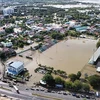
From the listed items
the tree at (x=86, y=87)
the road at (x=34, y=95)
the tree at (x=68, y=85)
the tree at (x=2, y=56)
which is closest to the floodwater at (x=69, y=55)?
the tree at (x=68, y=85)

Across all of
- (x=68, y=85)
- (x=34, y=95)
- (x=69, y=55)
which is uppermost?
(x=68, y=85)

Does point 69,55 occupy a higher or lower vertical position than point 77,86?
lower

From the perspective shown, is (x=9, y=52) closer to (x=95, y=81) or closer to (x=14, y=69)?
(x=14, y=69)

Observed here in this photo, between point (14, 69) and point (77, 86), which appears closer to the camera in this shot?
point (77, 86)

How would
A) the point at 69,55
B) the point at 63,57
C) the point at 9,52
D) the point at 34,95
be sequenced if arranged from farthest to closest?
the point at 9,52
the point at 69,55
the point at 63,57
the point at 34,95

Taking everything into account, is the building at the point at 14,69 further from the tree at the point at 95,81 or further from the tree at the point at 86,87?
Result: the tree at the point at 95,81

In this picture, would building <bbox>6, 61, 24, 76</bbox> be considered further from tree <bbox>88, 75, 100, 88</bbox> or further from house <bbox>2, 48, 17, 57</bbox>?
tree <bbox>88, 75, 100, 88</bbox>

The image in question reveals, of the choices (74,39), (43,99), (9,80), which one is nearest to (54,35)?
(74,39)

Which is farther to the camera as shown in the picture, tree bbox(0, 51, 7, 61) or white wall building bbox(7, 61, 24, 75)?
tree bbox(0, 51, 7, 61)

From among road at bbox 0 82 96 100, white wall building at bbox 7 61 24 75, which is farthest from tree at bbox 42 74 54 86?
white wall building at bbox 7 61 24 75

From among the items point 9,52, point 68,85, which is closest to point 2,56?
point 9,52
